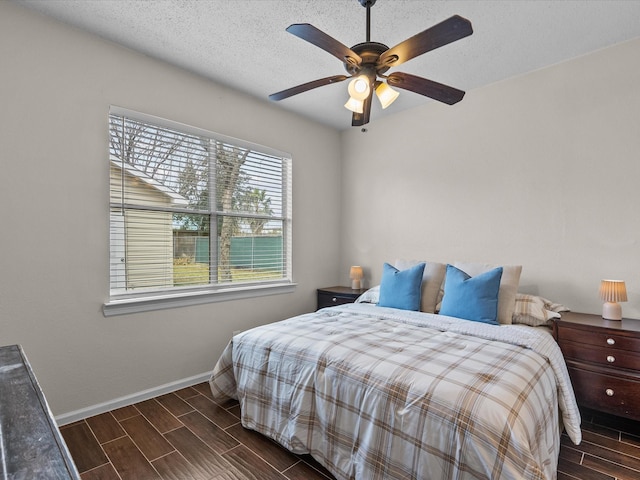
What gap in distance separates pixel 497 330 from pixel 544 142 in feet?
5.82

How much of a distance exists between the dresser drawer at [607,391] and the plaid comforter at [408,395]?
0.32 metres

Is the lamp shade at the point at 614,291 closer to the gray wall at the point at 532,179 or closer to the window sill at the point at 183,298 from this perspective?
the gray wall at the point at 532,179

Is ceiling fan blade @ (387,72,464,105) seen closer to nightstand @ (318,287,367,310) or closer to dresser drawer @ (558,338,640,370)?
dresser drawer @ (558,338,640,370)

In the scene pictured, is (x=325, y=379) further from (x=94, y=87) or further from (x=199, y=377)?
(x=94, y=87)

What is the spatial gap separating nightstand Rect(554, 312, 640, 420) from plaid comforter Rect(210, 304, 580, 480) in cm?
21

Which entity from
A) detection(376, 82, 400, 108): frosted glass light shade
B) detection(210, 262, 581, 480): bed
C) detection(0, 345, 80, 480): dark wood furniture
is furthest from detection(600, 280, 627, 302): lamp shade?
detection(0, 345, 80, 480): dark wood furniture

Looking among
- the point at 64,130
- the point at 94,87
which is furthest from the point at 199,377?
the point at 94,87

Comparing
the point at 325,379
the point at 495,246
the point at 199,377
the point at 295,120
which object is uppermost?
the point at 295,120

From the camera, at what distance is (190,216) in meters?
3.10

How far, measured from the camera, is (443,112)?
3.58 meters

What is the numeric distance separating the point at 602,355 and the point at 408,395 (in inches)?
65.1

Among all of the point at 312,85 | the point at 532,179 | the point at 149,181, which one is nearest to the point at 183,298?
the point at 149,181

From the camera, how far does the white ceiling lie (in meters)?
2.20

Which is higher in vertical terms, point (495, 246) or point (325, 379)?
point (495, 246)
